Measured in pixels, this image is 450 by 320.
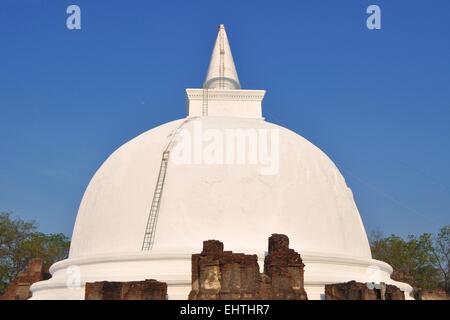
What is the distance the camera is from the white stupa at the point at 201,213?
1778 cm

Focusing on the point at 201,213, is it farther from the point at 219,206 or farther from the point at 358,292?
the point at 358,292

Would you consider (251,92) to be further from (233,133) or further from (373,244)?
(373,244)

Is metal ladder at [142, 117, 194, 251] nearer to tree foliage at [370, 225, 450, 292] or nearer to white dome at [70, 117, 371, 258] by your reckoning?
white dome at [70, 117, 371, 258]

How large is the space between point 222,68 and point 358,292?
14141 millimetres

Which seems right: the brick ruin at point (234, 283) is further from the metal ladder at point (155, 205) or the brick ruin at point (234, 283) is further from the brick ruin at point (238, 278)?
the metal ladder at point (155, 205)

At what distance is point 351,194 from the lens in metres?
22.2

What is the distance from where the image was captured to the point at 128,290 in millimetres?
15078

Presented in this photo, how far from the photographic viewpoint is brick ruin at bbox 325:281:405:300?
15428 mm

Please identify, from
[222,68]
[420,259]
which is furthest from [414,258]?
[222,68]

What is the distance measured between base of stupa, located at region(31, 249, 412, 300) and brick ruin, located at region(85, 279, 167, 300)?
5.49ft

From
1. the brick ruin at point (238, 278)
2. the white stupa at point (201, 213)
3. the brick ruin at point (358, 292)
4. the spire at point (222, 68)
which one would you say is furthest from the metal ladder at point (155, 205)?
the spire at point (222, 68)
